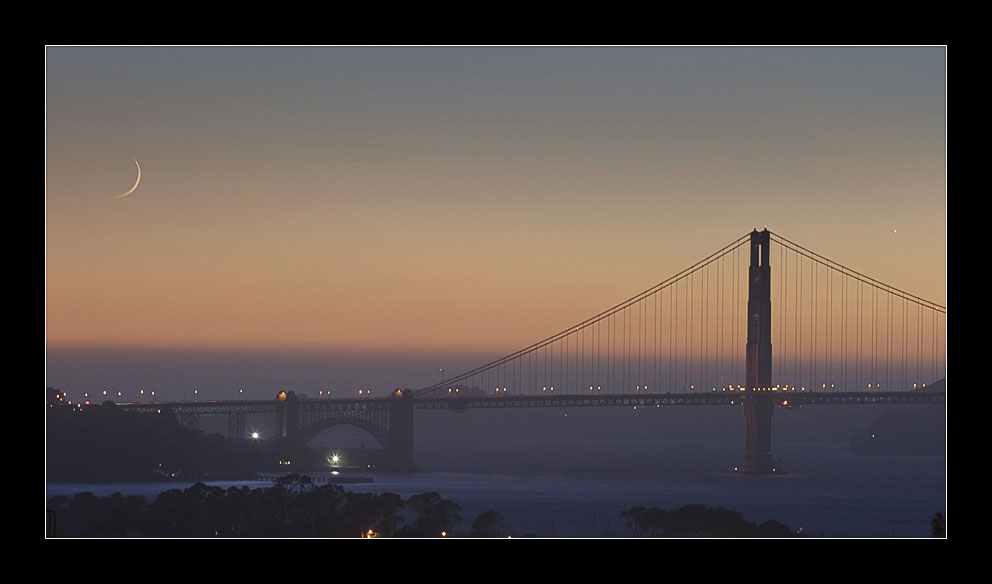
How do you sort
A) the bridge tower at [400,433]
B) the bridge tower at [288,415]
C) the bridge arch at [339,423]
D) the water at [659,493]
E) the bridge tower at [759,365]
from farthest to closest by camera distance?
the bridge tower at [288,415] < the bridge tower at [400,433] < the bridge arch at [339,423] < the bridge tower at [759,365] < the water at [659,493]

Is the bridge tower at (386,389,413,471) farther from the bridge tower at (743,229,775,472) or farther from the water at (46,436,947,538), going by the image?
the bridge tower at (743,229,775,472)

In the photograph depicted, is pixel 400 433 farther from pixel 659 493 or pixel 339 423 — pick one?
pixel 659 493

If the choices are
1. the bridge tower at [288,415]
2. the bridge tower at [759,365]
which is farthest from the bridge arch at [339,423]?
the bridge tower at [759,365]

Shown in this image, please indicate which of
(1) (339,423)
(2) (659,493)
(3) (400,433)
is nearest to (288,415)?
(1) (339,423)

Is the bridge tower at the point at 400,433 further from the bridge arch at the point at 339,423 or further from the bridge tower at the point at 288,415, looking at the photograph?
the bridge tower at the point at 288,415

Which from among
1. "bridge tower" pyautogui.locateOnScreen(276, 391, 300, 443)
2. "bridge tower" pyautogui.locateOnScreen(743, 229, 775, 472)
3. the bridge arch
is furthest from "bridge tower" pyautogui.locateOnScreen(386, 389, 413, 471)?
"bridge tower" pyautogui.locateOnScreen(743, 229, 775, 472)

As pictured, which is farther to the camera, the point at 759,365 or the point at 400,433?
the point at 400,433
